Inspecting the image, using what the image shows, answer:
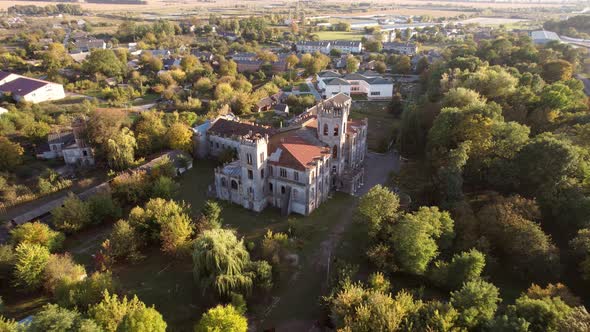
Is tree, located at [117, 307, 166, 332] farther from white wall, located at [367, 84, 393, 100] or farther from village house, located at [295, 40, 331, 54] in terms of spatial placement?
village house, located at [295, 40, 331, 54]

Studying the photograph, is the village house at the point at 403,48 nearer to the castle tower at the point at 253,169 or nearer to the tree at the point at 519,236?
the castle tower at the point at 253,169

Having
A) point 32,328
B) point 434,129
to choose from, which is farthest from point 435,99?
point 32,328

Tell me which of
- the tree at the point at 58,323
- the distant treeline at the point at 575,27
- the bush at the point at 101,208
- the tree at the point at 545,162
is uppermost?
the distant treeline at the point at 575,27

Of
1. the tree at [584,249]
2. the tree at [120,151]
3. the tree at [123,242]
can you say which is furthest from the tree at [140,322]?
the tree at [584,249]

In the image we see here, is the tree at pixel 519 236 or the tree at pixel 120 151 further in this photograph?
the tree at pixel 120 151

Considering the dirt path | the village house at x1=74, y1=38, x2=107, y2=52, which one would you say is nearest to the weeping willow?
the dirt path

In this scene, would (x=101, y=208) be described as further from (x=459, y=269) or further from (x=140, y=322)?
(x=459, y=269)

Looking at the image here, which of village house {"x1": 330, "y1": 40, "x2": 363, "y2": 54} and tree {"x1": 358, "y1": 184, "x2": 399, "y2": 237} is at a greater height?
village house {"x1": 330, "y1": 40, "x2": 363, "y2": 54}

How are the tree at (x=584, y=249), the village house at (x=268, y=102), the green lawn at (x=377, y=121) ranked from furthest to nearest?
the village house at (x=268, y=102) → the green lawn at (x=377, y=121) → the tree at (x=584, y=249)
